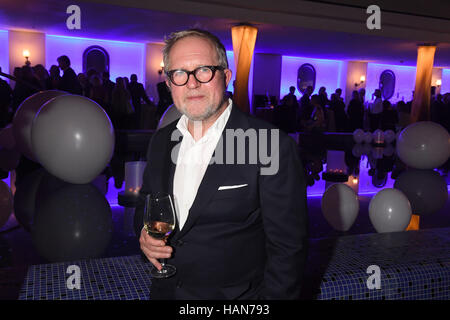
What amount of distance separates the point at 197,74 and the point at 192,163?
0.28 meters

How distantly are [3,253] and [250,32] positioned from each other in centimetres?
809

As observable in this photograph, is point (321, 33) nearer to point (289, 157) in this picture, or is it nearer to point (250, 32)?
point (250, 32)

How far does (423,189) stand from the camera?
181 inches

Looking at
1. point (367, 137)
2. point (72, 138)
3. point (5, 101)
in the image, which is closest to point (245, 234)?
point (72, 138)

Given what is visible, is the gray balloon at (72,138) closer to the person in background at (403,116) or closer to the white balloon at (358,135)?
the white balloon at (358,135)

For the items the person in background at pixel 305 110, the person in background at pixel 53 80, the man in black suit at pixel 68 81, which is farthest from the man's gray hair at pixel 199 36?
the person in background at pixel 305 110

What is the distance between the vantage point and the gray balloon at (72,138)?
3.82m

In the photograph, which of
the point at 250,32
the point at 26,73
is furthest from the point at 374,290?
the point at 250,32

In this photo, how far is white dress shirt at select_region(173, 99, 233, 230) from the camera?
120 cm

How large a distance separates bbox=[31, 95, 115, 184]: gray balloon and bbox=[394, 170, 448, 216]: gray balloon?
321cm

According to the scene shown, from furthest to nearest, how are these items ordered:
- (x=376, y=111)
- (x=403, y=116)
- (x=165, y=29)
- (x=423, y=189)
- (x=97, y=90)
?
(x=403, y=116), (x=376, y=111), (x=165, y=29), (x=97, y=90), (x=423, y=189)

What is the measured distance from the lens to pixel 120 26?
1012 cm

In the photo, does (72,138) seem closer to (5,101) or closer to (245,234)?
(245,234)

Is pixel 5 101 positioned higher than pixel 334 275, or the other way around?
pixel 5 101
